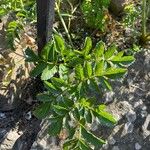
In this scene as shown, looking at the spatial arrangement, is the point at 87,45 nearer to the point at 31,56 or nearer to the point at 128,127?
the point at 31,56

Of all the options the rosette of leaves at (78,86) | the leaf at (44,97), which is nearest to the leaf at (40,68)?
the rosette of leaves at (78,86)

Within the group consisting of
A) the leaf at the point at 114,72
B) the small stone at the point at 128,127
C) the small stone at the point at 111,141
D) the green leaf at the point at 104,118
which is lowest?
the small stone at the point at 111,141

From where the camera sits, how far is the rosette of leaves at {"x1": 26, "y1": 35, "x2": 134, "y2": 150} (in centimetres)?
182

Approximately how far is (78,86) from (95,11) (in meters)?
0.64

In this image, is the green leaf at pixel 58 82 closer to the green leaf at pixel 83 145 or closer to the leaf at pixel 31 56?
the leaf at pixel 31 56

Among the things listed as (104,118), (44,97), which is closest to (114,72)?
(104,118)

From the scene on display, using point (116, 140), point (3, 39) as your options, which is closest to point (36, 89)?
point (3, 39)

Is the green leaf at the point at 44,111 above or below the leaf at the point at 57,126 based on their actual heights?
above

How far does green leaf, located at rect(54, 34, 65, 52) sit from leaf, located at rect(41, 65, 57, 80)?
0.07 meters

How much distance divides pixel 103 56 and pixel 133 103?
0.58 m

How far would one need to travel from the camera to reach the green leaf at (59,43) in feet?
6.13

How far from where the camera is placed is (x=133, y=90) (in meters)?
2.41

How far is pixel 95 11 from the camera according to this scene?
2.36 m

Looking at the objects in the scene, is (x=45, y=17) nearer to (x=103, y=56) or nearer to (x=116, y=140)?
(x=103, y=56)
